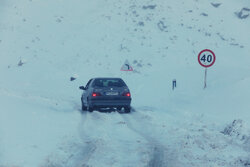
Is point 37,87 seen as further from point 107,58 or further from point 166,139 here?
point 166,139

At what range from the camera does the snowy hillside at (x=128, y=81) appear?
9.36 m

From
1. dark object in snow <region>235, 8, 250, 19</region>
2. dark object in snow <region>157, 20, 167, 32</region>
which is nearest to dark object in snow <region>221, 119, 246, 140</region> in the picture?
dark object in snow <region>157, 20, 167, 32</region>

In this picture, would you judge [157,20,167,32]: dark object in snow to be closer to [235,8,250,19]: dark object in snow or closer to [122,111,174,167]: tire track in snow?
[235,8,250,19]: dark object in snow

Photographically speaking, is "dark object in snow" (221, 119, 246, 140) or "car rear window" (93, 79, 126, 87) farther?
"car rear window" (93, 79, 126, 87)

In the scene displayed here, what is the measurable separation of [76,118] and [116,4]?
37579 millimetres

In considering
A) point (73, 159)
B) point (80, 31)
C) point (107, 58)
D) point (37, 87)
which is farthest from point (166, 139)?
point (80, 31)

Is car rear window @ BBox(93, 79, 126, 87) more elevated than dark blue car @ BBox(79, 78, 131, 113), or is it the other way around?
car rear window @ BBox(93, 79, 126, 87)

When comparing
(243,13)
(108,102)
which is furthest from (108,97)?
(243,13)

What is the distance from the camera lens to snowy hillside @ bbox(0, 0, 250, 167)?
936 cm

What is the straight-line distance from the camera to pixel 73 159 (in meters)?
Answer: 8.40

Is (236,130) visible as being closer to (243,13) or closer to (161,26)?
(161,26)

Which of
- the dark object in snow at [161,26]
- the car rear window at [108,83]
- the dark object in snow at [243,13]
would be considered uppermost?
the dark object in snow at [243,13]

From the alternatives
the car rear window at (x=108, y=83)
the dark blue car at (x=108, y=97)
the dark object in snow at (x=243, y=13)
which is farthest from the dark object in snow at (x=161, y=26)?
the dark blue car at (x=108, y=97)

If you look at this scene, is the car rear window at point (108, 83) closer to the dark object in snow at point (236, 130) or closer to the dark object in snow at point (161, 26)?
the dark object in snow at point (236, 130)
